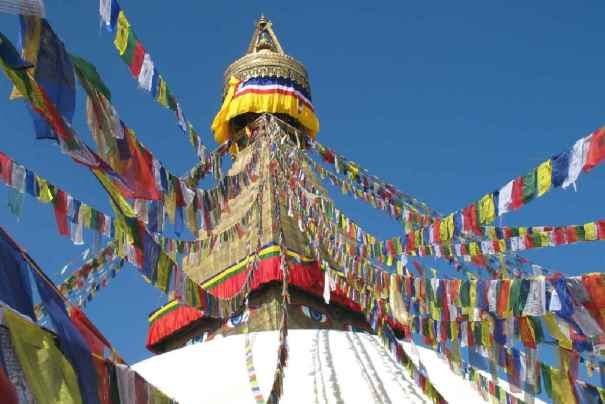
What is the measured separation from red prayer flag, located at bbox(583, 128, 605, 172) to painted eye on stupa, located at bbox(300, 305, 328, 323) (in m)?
6.72

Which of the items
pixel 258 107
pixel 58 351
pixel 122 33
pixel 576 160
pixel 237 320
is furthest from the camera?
pixel 258 107

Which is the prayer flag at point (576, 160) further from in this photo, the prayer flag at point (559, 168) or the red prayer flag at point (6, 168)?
the red prayer flag at point (6, 168)

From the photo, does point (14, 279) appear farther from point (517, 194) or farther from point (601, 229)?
point (601, 229)

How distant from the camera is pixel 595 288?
4.77 metres

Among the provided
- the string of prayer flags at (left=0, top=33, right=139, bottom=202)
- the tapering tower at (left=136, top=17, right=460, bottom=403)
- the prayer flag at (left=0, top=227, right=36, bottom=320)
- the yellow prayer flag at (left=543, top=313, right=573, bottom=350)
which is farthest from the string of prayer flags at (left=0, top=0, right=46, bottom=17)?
the yellow prayer flag at (left=543, top=313, right=573, bottom=350)

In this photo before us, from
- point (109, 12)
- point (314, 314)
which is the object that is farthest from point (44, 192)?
point (314, 314)

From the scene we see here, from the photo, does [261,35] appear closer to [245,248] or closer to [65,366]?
[245,248]

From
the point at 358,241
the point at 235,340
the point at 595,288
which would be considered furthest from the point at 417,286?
the point at 235,340

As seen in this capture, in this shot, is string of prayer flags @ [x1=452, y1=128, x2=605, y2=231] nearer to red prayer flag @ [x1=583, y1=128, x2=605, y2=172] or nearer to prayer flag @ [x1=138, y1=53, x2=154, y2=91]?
red prayer flag @ [x1=583, y1=128, x2=605, y2=172]

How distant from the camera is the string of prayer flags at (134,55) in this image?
371 cm

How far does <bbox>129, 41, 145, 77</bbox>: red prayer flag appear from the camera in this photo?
4102mm

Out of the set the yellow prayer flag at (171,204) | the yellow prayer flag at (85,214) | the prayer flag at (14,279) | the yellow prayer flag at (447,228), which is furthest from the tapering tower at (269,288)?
the prayer flag at (14,279)

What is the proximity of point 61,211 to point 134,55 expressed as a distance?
1.34 metres

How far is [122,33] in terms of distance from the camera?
155 inches
